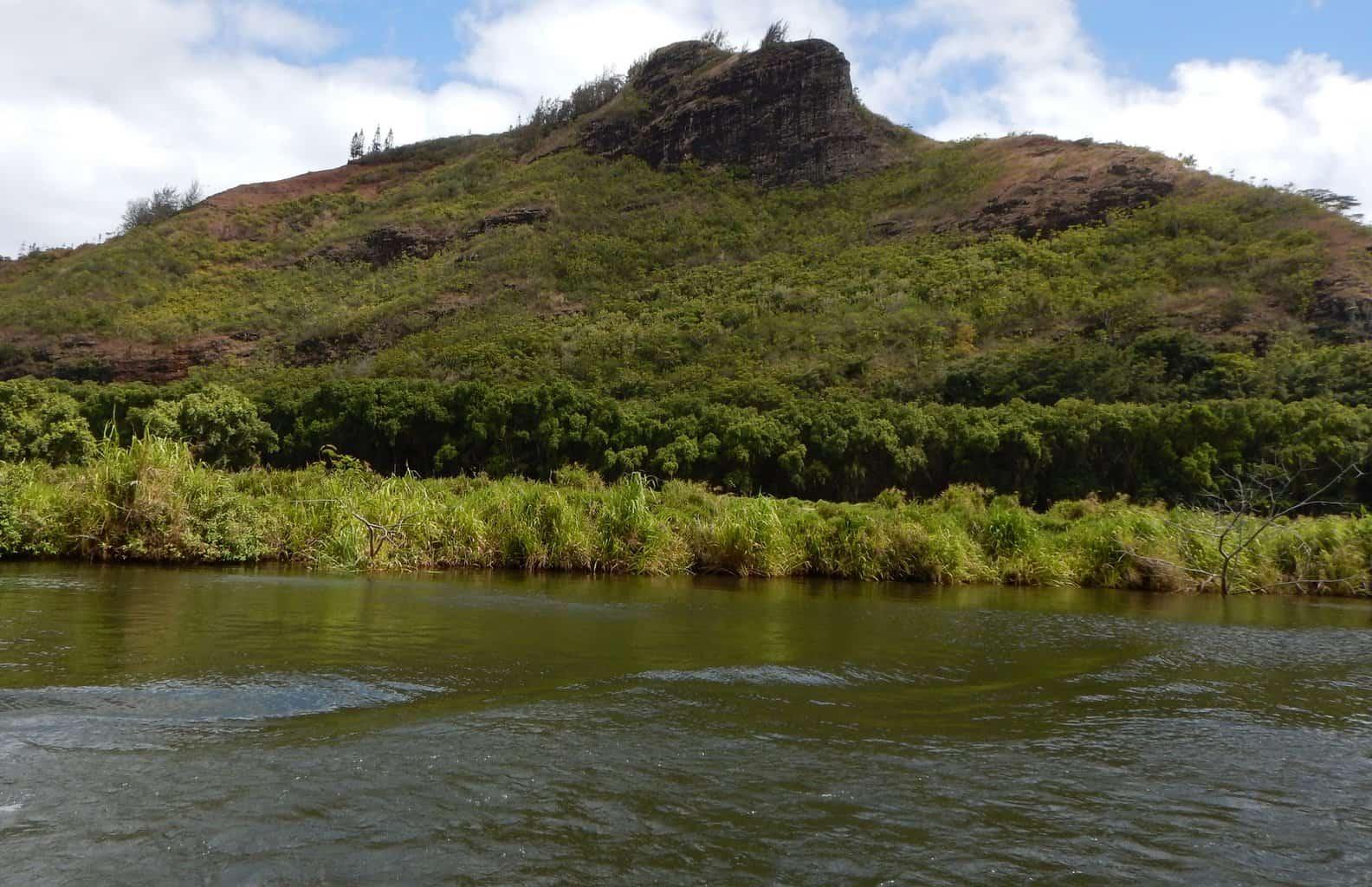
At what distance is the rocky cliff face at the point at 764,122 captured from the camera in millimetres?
85062

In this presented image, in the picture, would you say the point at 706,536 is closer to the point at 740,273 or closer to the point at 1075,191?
the point at 740,273

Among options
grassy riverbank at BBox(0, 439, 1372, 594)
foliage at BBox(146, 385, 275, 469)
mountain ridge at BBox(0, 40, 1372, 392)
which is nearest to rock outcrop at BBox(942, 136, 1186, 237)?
mountain ridge at BBox(0, 40, 1372, 392)

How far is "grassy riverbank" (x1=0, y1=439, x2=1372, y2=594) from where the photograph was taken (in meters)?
16.1

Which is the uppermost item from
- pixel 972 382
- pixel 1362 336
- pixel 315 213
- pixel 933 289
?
pixel 315 213

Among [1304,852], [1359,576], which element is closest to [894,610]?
[1304,852]

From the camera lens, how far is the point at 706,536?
1812cm

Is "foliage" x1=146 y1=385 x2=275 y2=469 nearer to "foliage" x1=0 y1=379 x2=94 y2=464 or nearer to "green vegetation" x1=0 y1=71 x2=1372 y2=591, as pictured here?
"green vegetation" x1=0 y1=71 x2=1372 y2=591

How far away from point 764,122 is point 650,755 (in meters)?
91.5

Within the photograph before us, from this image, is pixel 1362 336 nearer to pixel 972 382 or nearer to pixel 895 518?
pixel 972 382

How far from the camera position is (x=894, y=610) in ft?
39.7

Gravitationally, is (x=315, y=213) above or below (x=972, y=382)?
above

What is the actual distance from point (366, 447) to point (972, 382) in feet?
95.0

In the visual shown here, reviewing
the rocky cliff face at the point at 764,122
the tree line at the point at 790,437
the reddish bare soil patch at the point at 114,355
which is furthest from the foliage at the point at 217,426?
the rocky cliff face at the point at 764,122

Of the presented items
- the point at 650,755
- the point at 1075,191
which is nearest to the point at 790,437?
the point at 650,755
